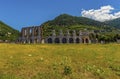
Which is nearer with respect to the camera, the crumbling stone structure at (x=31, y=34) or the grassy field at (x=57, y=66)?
the grassy field at (x=57, y=66)

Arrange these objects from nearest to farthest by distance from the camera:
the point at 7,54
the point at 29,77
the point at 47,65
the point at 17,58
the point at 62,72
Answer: the point at 29,77 < the point at 62,72 < the point at 47,65 < the point at 17,58 < the point at 7,54

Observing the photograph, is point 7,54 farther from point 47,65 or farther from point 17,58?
point 47,65

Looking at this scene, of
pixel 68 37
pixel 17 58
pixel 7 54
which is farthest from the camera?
pixel 68 37

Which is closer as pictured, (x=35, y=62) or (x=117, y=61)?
(x=35, y=62)

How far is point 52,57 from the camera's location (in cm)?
2923

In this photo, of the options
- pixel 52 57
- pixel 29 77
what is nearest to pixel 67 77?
pixel 29 77

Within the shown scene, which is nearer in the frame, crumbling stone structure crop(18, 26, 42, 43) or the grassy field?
the grassy field

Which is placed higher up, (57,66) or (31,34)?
(31,34)

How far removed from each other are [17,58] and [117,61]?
9996mm

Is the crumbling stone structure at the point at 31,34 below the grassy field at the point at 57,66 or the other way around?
the other way around

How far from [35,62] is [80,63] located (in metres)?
4.16

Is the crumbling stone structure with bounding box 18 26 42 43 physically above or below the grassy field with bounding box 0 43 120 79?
above

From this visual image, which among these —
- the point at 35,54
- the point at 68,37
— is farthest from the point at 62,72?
the point at 68,37

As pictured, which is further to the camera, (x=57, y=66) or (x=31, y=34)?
(x=31, y=34)
